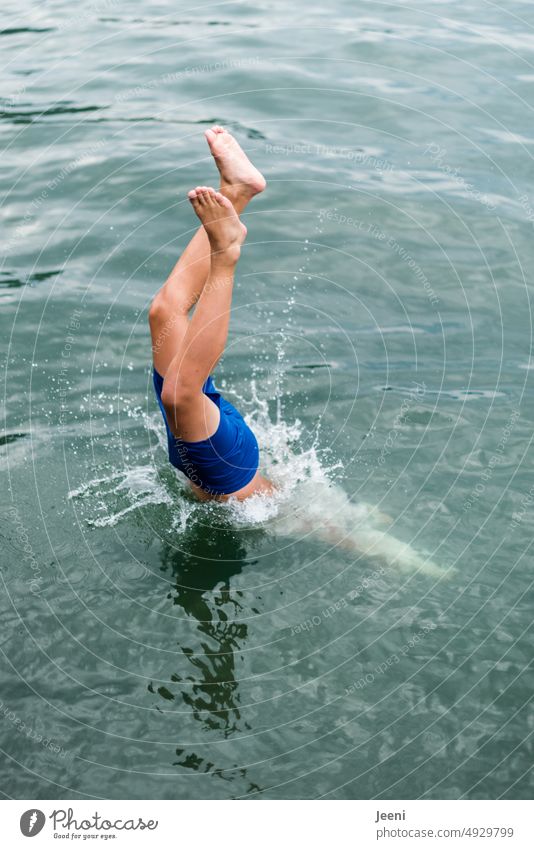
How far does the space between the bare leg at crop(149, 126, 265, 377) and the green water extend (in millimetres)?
986

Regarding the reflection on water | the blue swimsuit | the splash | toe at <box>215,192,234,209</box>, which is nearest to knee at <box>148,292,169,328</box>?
the blue swimsuit

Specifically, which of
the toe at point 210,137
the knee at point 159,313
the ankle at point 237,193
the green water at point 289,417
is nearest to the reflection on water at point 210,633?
the green water at point 289,417

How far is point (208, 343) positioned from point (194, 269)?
748mm

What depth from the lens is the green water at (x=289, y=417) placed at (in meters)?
3.70

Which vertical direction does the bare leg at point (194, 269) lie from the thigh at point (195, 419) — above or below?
above

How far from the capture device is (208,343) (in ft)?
12.1

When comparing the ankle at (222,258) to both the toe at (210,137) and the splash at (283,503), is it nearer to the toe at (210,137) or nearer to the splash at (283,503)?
the toe at (210,137)

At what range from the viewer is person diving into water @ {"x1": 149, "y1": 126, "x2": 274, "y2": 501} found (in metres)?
3.68

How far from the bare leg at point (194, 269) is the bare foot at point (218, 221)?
407mm

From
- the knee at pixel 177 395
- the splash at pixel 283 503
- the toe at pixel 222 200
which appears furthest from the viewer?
the splash at pixel 283 503

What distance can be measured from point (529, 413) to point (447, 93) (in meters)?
3.65

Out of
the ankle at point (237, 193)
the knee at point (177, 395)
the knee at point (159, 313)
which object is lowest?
the knee at point (177, 395)

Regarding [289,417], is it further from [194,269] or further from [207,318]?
[207,318]

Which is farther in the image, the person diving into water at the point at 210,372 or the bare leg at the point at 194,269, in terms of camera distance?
the bare leg at the point at 194,269
